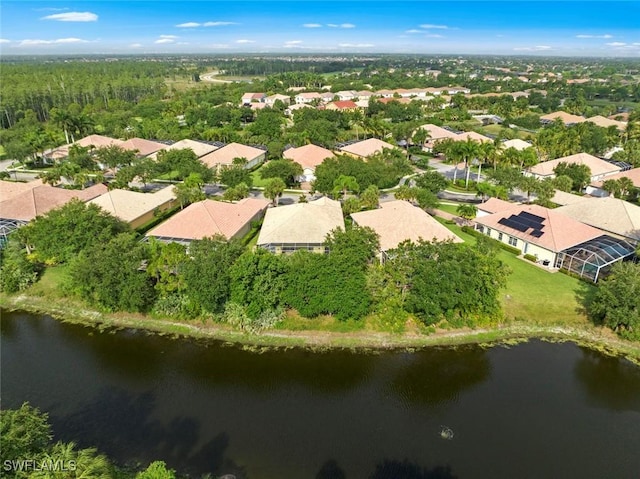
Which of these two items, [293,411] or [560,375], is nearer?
[293,411]

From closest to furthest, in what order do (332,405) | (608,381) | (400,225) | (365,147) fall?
(332,405)
(608,381)
(400,225)
(365,147)

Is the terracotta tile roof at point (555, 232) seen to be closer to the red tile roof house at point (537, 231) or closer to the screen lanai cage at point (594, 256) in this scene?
the red tile roof house at point (537, 231)

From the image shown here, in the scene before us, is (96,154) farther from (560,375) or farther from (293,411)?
(560,375)

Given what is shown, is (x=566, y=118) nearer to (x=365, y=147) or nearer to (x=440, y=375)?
(x=365, y=147)

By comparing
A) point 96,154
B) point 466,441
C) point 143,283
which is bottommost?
point 466,441

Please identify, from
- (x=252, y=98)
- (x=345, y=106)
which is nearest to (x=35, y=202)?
(x=345, y=106)

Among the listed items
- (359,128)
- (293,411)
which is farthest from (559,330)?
(359,128)
